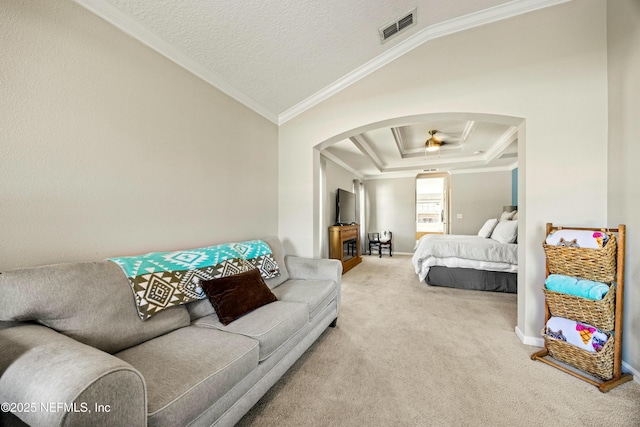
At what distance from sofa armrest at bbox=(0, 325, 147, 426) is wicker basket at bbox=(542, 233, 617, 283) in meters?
2.59

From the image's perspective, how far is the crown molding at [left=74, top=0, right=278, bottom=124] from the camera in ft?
4.91

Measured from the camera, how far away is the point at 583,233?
1.71m

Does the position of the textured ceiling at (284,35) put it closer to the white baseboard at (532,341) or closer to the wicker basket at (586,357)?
the wicker basket at (586,357)

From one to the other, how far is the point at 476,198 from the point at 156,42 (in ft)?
23.0

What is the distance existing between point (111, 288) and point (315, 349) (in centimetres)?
153

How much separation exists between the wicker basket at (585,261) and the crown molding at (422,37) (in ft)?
6.78

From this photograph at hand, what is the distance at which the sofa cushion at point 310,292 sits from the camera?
194 cm

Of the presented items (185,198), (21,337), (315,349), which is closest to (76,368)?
(21,337)

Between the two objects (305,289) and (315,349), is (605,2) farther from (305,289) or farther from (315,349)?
(315,349)

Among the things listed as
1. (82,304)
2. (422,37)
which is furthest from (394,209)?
(82,304)

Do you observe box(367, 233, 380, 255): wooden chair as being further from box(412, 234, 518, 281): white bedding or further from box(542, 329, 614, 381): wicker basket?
box(542, 329, 614, 381): wicker basket

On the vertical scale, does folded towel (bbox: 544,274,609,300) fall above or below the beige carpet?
above

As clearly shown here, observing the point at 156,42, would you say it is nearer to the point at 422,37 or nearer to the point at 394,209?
the point at 422,37

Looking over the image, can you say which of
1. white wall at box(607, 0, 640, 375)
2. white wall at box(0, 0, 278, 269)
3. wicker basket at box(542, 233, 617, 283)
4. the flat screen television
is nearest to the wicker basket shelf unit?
wicker basket at box(542, 233, 617, 283)
